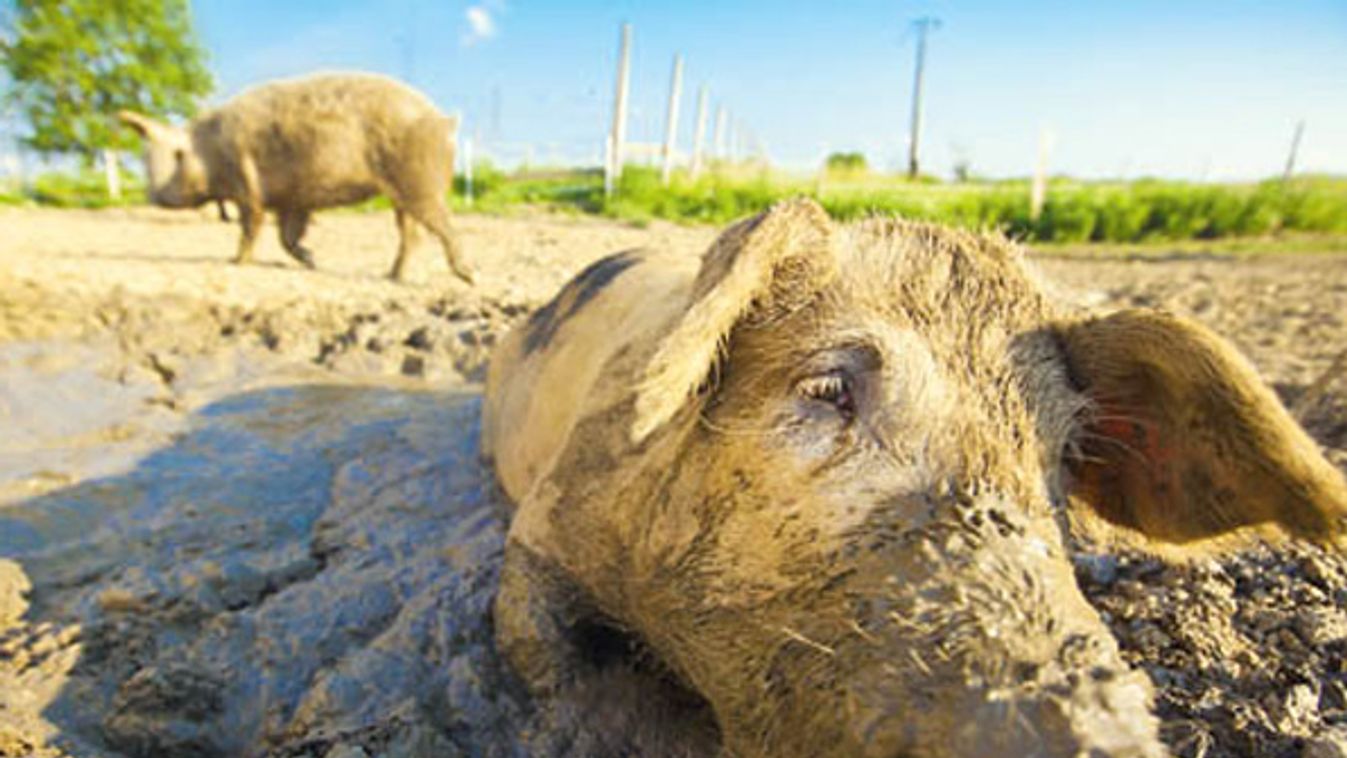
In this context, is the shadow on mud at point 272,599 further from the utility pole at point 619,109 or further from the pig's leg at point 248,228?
the utility pole at point 619,109

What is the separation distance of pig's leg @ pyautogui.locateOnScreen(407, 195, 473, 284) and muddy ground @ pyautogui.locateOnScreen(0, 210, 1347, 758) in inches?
96.9

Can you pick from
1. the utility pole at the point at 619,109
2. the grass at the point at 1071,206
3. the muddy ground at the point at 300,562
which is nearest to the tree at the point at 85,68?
the grass at the point at 1071,206

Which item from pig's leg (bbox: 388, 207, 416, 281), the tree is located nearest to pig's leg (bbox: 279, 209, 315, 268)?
pig's leg (bbox: 388, 207, 416, 281)

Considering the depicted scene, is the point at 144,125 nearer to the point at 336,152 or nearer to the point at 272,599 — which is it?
the point at 336,152

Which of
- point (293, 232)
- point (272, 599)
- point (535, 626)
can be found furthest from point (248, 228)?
point (535, 626)

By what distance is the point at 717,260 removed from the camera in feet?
5.38

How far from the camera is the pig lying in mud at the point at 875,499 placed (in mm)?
1207

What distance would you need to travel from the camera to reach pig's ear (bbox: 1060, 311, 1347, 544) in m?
1.70

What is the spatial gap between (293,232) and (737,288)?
885 centimetres

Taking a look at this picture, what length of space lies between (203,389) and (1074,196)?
20.4 metres

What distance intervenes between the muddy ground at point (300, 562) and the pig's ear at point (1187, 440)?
1.21 feet

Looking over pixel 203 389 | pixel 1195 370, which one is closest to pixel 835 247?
pixel 1195 370

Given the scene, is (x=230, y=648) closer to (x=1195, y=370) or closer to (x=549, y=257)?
(x=1195, y=370)

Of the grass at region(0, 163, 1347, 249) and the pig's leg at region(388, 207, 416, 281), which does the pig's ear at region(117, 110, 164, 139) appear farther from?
the grass at region(0, 163, 1347, 249)
